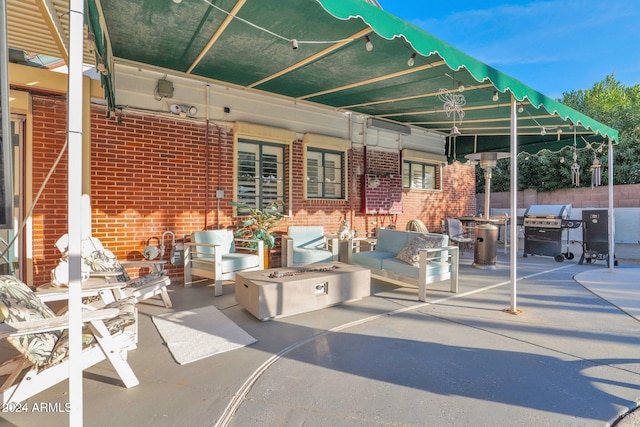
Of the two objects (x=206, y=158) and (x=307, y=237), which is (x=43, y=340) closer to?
(x=206, y=158)

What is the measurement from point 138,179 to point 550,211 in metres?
9.03

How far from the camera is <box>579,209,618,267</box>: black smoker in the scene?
22.6 ft

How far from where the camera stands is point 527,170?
1206 cm

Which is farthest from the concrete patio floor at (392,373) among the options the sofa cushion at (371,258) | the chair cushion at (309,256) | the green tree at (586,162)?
the green tree at (586,162)

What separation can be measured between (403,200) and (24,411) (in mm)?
7693

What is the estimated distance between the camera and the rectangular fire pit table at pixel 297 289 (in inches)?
138

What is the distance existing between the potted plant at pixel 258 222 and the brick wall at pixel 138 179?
0.27 metres

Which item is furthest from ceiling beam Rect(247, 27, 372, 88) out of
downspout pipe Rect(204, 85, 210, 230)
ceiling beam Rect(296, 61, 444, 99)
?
ceiling beam Rect(296, 61, 444, 99)

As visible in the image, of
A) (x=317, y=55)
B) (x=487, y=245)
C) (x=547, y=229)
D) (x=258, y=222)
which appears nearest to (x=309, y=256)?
(x=258, y=222)

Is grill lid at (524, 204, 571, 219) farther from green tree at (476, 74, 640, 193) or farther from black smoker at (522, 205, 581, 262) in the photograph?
green tree at (476, 74, 640, 193)

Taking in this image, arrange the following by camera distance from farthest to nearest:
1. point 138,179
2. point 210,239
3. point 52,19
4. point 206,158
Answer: point 206,158 < point 210,239 < point 138,179 < point 52,19

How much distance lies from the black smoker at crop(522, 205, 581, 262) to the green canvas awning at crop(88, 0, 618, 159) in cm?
198

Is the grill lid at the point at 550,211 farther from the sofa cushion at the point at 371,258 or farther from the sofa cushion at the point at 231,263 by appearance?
the sofa cushion at the point at 231,263

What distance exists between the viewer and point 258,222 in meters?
5.52
